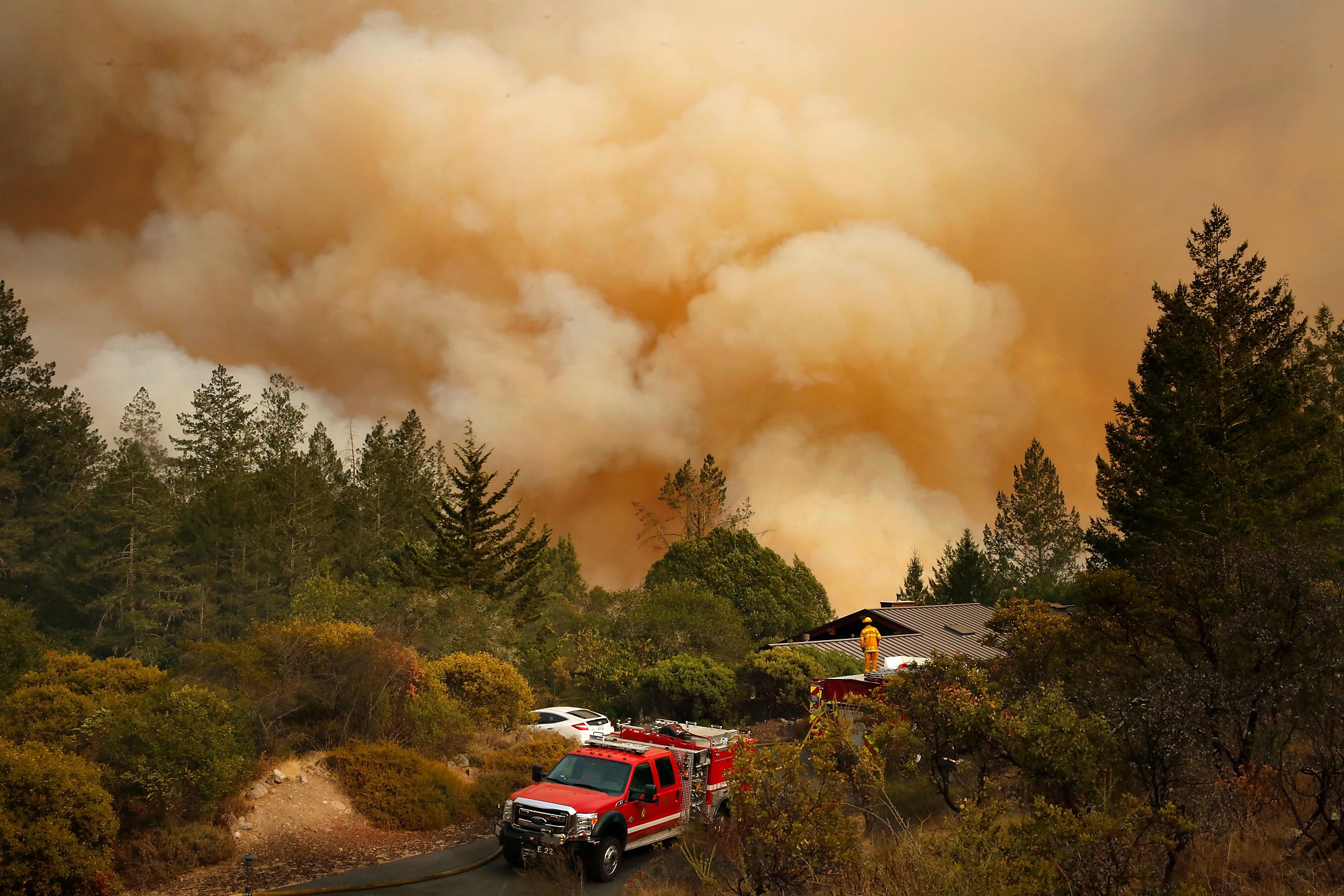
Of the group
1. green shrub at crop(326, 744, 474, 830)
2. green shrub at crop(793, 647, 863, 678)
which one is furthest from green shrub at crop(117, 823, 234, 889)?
green shrub at crop(793, 647, 863, 678)

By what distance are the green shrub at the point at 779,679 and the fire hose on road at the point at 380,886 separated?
21285 mm

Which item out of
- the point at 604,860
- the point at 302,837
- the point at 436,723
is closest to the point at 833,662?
the point at 436,723

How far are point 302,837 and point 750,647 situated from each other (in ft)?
93.4

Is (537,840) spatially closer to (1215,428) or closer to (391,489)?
(1215,428)

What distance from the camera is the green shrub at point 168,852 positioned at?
14.2 meters

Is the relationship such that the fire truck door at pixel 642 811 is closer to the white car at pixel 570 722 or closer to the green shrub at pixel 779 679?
the white car at pixel 570 722

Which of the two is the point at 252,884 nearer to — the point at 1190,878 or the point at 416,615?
the point at 1190,878

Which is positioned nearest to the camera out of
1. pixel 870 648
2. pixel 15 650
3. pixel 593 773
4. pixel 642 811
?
pixel 642 811

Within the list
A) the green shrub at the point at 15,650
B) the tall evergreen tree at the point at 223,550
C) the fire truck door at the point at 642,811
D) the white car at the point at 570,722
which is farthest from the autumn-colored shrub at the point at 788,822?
the tall evergreen tree at the point at 223,550

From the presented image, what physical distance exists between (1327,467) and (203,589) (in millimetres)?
55228

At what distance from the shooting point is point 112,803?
14.7m

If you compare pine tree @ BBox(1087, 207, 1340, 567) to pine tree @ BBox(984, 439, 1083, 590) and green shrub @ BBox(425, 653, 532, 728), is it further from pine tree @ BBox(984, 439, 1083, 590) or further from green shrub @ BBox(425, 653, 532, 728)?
pine tree @ BBox(984, 439, 1083, 590)

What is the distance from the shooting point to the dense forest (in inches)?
376

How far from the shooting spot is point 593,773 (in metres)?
16.0
